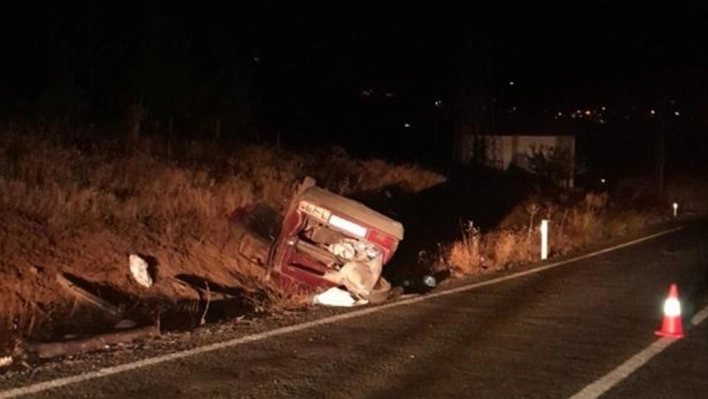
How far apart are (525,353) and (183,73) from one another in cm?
1718

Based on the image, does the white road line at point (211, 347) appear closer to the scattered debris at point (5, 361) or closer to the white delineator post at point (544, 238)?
the scattered debris at point (5, 361)

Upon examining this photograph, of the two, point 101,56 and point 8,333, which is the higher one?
point 101,56

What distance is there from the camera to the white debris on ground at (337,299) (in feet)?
37.1

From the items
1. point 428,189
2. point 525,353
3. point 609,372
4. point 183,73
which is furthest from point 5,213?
point 428,189

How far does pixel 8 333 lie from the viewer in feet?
29.6

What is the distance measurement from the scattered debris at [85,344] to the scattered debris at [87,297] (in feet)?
5.13

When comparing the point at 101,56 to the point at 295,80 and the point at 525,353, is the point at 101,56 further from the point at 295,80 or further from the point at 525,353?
the point at 525,353

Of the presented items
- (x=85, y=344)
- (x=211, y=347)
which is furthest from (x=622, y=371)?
(x=85, y=344)

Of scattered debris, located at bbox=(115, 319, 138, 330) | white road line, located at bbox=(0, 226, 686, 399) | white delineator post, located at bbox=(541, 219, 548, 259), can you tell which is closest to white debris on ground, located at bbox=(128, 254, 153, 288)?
scattered debris, located at bbox=(115, 319, 138, 330)

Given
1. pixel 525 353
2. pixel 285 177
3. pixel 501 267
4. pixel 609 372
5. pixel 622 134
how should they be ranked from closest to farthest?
pixel 609 372 → pixel 525 353 → pixel 501 267 → pixel 285 177 → pixel 622 134

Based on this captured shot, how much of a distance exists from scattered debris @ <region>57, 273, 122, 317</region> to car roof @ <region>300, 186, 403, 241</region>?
2617 millimetres

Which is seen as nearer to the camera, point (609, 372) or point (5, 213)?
point (609, 372)

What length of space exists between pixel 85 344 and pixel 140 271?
142 inches

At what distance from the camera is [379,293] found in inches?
454
